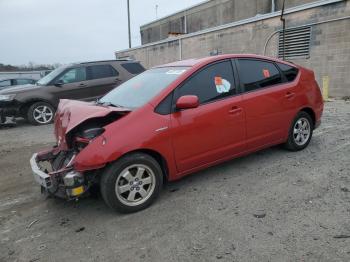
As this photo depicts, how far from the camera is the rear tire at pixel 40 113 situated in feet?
29.6

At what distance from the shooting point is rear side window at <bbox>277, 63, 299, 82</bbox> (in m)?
4.68

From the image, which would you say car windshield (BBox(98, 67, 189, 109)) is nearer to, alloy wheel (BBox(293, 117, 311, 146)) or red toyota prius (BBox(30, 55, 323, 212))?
red toyota prius (BBox(30, 55, 323, 212))

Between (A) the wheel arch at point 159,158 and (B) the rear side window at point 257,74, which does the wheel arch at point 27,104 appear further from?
(B) the rear side window at point 257,74

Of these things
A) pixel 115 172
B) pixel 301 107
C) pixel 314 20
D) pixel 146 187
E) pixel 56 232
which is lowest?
pixel 56 232

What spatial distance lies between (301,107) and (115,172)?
3.19 m

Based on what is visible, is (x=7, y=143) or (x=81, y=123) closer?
(x=81, y=123)

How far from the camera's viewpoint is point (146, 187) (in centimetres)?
342

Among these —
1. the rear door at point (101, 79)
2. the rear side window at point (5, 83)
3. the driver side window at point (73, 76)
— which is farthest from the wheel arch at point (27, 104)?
the rear side window at point (5, 83)

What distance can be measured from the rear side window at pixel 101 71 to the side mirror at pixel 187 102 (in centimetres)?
691

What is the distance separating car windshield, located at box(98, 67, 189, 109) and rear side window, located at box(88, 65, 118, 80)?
18.3 ft

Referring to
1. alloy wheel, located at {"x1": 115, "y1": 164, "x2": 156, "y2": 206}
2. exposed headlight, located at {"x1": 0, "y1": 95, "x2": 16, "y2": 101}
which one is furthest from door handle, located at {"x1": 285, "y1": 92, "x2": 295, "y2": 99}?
exposed headlight, located at {"x1": 0, "y1": 95, "x2": 16, "y2": 101}

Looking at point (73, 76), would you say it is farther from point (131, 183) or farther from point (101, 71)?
point (131, 183)

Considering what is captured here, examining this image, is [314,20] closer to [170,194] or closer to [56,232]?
[170,194]

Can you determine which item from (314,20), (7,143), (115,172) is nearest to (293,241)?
(115,172)
